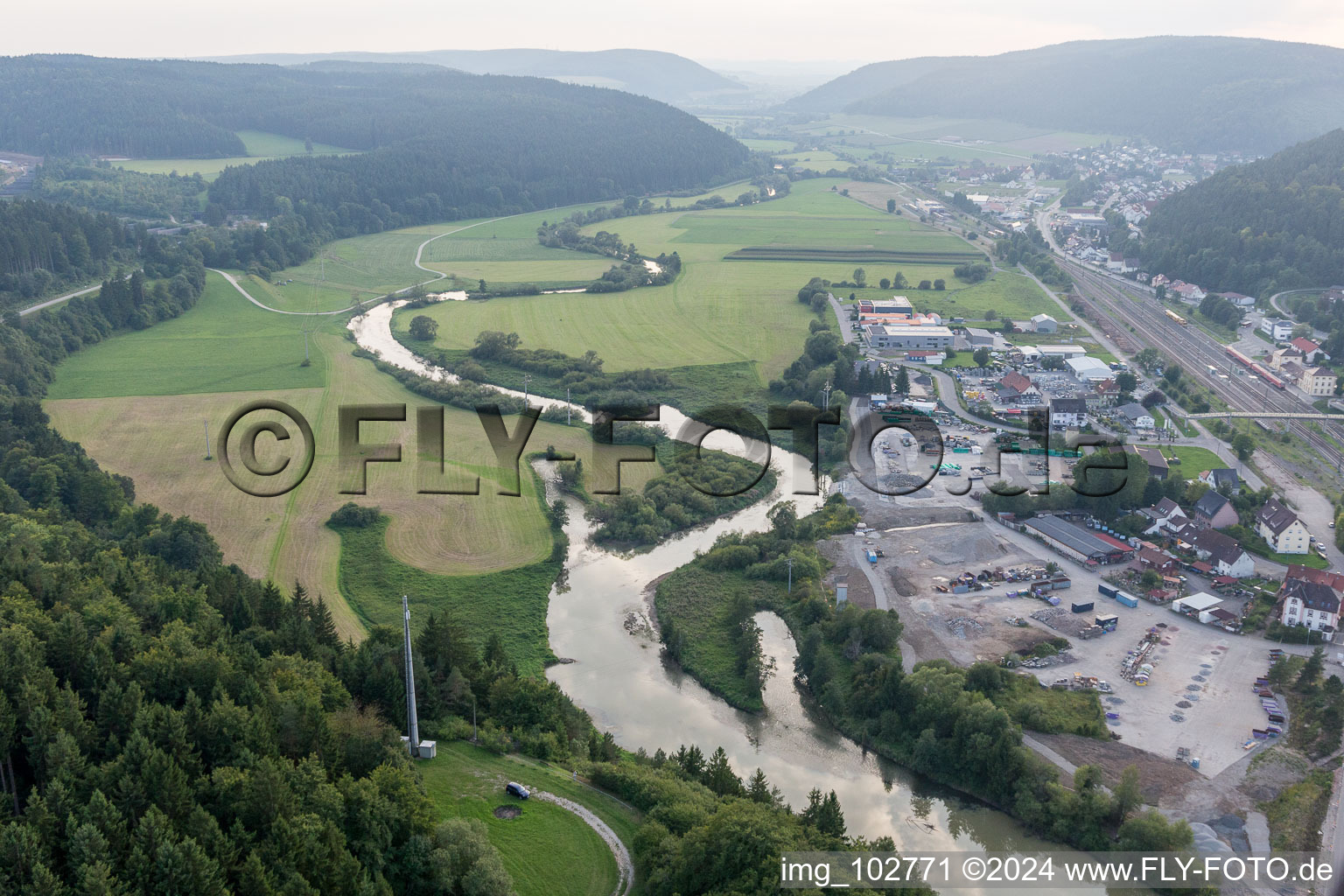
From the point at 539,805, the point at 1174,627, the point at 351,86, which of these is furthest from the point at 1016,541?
the point at 351,86

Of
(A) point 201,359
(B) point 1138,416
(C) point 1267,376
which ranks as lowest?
(A) point 201,359

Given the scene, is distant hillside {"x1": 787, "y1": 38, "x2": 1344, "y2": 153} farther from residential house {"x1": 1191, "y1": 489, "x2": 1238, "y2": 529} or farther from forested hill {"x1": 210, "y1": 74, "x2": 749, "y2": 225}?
residential house {"x1": 1191, "y1": 489, "x2": 1238, "y2": 529}

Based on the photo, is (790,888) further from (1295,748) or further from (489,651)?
(1295,748)

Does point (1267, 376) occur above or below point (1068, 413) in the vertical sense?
above

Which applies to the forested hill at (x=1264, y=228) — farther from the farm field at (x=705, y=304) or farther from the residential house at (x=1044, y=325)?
the residential house at (x=1044, y=325)

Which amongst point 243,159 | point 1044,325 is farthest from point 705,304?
point 243,159

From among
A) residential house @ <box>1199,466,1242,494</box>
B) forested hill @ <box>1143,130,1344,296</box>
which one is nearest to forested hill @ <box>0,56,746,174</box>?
forested hill @ <box>1143,130,1344,296</box>

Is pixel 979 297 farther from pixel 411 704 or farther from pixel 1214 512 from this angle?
pixel 411 704
